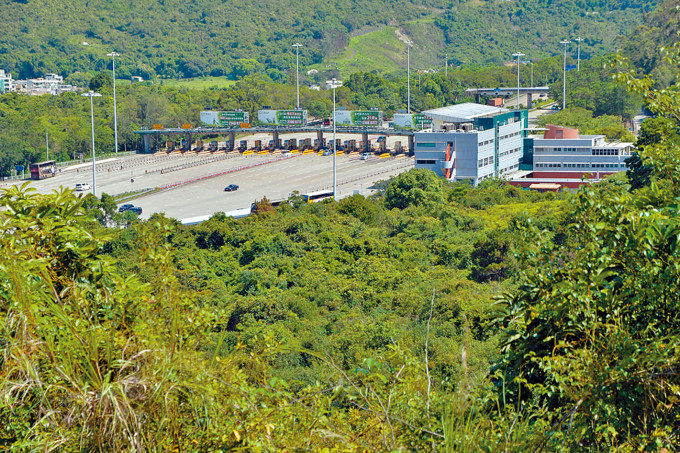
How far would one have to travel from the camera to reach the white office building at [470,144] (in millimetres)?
51469

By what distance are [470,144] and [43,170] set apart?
33.7m

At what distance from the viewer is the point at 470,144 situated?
51.3m

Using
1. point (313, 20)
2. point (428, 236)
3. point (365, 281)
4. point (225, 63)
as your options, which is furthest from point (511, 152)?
point (313, 20)

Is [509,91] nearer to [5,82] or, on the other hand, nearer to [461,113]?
[461,113]

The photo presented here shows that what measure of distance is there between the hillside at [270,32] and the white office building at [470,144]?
75222 millimetres

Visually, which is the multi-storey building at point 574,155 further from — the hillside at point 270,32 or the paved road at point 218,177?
the hillside at point 270,32

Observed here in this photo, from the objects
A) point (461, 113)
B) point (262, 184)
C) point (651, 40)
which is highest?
point (651, 40)

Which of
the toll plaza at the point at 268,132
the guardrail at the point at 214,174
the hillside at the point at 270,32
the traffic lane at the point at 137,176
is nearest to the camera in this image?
the guardrail at the point at 214,174

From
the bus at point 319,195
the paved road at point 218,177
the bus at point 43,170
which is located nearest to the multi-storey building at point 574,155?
the paved road at point 218,177

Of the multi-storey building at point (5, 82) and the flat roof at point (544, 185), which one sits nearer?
the flat roof at point (544, 185)

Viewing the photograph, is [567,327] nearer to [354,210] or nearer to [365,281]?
[365,281]

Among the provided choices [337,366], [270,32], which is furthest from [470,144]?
[270,32]

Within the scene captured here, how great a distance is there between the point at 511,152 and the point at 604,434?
52.2 metres

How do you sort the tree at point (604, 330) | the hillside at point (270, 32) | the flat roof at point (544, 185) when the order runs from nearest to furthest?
the tree at point (604, 330)
the flat roof at point (544, 185)
the hillside at point (270, 32)
